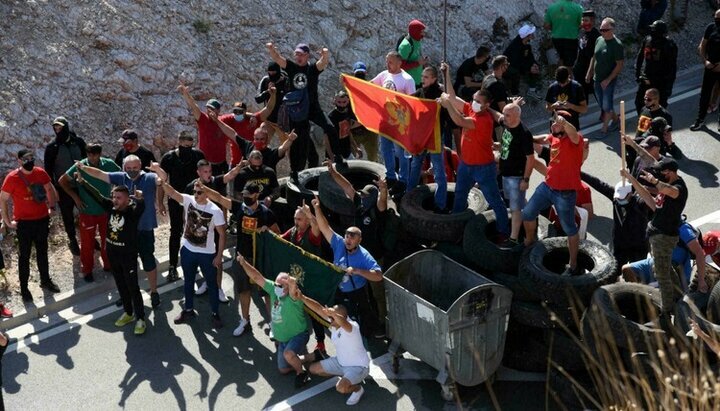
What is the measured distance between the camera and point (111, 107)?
15180 mm

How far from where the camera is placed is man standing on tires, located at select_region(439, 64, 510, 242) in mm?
11031

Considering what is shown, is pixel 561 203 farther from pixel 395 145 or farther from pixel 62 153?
pixel 62 153

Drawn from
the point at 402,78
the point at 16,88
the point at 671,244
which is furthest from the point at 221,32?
the point at 671,244

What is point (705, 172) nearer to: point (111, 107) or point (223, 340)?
point (223, 340)

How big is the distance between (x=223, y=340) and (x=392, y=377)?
2038 mm

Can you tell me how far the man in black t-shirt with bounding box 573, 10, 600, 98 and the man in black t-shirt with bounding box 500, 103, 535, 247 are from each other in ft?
20.7

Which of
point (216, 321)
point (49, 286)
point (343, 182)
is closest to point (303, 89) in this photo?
point (343, 182)

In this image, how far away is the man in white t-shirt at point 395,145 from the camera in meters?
12.7

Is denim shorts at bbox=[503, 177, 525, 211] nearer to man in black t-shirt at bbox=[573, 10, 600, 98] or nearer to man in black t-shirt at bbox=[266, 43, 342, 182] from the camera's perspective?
man in black t-shirt at bbox=[266, 43, 342, 182]

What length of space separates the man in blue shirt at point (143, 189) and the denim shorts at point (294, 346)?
7.02ft

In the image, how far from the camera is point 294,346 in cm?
1037

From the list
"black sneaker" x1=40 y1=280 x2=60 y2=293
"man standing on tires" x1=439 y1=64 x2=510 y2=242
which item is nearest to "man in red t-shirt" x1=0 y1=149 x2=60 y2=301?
"black sneaker" x1=40 y1=280 x2=60 y2=293

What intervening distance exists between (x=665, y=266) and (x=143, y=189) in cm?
583

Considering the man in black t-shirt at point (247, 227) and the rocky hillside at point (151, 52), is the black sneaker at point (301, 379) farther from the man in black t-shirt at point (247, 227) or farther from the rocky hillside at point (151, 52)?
the rocky hillside at point (151, 52)
